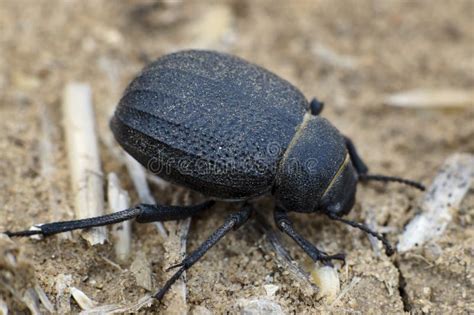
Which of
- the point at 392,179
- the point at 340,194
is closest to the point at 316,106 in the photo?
the point at 340,194

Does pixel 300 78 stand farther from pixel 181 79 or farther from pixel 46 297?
pixel 46 297

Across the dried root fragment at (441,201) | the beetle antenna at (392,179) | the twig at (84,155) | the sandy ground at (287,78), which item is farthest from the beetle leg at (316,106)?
the twig at (84,155)

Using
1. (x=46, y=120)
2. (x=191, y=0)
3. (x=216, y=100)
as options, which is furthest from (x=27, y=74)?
(x=216, y=100)

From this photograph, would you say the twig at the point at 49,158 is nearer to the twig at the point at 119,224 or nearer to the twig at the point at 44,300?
the twig at the point at 119,224

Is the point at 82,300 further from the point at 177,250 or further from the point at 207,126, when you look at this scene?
the point at 207,126

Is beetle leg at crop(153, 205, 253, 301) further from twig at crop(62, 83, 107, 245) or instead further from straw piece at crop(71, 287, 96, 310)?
twig at crop(62, 83, 107, 245)

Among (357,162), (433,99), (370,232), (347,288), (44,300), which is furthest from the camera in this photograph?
(433,99)

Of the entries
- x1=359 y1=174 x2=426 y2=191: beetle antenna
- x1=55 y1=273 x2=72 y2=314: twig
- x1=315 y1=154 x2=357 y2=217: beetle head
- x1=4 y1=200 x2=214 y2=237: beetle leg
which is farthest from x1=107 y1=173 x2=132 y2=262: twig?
x1=359 y1=174 x2=426 y2=191: beetle antenna
